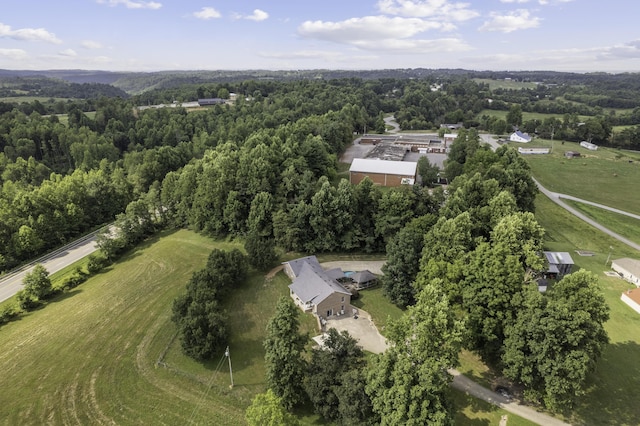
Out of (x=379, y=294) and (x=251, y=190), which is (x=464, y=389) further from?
(x=251, y=190)

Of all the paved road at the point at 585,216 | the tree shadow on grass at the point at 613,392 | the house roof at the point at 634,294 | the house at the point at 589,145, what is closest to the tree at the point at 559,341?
the tree shadow on grass at the point at 613,392

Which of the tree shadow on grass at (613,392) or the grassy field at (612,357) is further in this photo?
the grassy field at (612,357)

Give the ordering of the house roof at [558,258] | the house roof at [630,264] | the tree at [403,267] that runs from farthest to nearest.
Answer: the house roof at [558,258], the house roof at [630,264], the tree at [403,267]

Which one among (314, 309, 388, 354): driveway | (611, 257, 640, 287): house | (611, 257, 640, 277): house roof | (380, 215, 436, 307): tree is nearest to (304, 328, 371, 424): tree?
(314, 309, 388, 354): driveway

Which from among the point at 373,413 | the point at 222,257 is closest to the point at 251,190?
the point at 222,257

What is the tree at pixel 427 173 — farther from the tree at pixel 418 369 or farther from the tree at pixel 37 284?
the tree at pixel 37 284

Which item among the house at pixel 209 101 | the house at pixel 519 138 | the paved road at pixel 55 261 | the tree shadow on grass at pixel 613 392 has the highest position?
the house at pixel 209 101

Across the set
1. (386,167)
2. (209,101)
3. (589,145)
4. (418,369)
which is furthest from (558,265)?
(209,101)

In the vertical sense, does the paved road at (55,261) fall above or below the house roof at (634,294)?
below

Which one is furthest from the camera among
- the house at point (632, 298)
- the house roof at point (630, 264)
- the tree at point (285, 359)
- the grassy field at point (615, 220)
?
the grassy field at point (615, 220)
